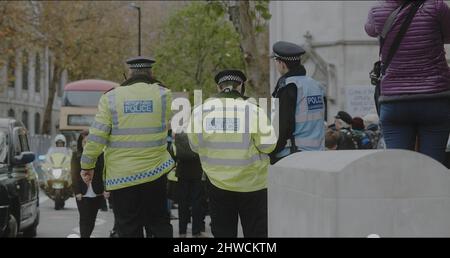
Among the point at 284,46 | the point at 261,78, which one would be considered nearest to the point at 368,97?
the point at 261,78

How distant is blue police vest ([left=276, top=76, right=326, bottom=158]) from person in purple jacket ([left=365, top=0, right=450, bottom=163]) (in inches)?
86.5

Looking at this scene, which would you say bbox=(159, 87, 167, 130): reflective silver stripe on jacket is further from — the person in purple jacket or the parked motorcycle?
the parked motorcycle

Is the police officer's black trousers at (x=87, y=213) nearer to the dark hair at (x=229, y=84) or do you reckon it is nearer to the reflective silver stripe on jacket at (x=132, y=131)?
the reflective silver stripe on jacket at (x=132, y=131)

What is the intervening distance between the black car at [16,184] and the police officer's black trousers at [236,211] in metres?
3.96

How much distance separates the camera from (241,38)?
18.6 metres

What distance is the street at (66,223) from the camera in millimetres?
15634

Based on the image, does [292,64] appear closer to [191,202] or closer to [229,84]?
[229,84]

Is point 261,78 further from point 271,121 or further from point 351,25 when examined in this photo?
point 351,25

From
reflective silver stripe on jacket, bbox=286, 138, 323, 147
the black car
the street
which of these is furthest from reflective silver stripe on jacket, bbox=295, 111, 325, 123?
the street

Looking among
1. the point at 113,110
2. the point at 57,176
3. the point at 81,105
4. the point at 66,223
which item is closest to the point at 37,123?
the point at 81,105

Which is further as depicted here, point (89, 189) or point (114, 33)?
point (114, 33)

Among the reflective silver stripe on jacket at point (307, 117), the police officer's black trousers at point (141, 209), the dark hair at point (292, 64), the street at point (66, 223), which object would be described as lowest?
the street at point (66, 223)

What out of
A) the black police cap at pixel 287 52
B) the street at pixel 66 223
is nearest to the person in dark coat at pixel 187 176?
the street at pixel 66 223

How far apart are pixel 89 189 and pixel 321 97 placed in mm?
4905
